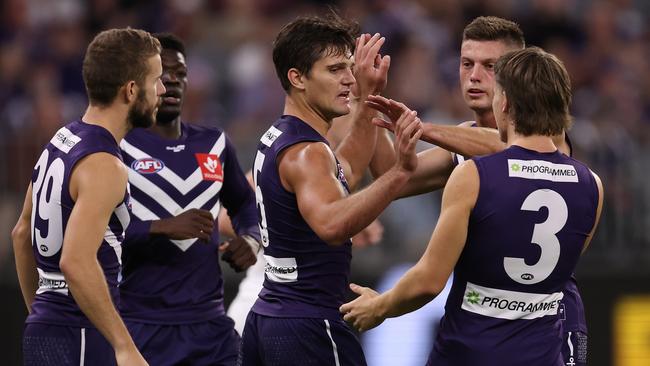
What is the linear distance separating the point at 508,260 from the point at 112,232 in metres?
1.94

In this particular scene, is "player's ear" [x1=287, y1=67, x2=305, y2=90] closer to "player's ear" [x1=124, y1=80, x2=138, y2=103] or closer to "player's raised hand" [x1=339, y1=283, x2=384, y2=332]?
"player's ear" [x1=124, y1=80, x2=138, y2=103]

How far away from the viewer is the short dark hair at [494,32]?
6.69 m

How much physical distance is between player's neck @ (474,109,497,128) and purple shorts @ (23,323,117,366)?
245 centimetres

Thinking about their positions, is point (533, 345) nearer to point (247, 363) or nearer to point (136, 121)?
point (247, 363)

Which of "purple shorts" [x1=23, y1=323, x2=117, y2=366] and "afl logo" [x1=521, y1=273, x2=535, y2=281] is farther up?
"afl logo" [x1=521, y1=273, x2=535, y2=281]

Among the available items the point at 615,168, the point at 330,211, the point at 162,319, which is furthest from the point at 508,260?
the point at 615,168

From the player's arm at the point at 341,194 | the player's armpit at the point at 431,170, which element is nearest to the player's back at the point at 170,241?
the player's armpit at the point at 431,170

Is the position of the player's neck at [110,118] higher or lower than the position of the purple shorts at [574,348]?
higher

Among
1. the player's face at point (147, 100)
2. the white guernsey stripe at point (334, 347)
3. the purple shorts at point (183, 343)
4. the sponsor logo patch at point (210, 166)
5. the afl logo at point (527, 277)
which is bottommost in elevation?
the purple shorts at point (183, 343)

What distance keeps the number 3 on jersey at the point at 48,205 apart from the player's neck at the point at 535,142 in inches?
83.3

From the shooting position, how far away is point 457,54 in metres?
13.6

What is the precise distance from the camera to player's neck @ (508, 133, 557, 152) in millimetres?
5270

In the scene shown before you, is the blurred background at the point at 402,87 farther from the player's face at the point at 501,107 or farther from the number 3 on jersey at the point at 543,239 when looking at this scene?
the number 3 on jersey at the point at 543,239

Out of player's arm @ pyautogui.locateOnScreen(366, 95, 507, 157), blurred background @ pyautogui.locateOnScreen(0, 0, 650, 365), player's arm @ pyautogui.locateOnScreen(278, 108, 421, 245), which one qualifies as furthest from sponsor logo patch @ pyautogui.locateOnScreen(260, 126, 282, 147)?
blurred background @ pyautogui.locateOnScreen(0, 0, 650, 365)
